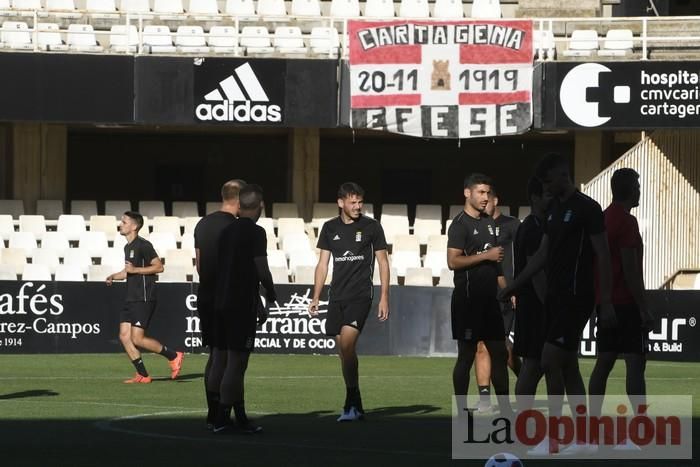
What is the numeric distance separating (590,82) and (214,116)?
6528 millimetres

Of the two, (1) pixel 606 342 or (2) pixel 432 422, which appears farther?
(2) pixel 432 422

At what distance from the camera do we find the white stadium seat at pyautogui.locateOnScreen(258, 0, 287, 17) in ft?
99.7

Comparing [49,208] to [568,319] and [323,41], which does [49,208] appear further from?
[568,319]

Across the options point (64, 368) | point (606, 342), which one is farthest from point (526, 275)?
point (64, 368)

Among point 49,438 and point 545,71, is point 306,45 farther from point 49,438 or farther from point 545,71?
point 49,438

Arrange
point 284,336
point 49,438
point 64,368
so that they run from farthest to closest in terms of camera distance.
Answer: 1. point 284,336
2. point 64,368
3. point 49,438

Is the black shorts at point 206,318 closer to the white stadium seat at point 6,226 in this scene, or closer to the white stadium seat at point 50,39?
the white stadium seat at point 50,39

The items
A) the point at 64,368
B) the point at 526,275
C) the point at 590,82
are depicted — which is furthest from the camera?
the point at 590,82

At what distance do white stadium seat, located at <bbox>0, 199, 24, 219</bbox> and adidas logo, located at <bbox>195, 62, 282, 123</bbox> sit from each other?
4.67 m

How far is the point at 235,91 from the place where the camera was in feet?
87.0

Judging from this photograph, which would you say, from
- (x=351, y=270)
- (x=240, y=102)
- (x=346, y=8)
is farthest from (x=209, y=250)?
(x=346, y=8)

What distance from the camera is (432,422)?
13117 mm

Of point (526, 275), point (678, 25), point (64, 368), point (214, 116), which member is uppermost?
point (678, 25)

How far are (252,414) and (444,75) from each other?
1387 cm
